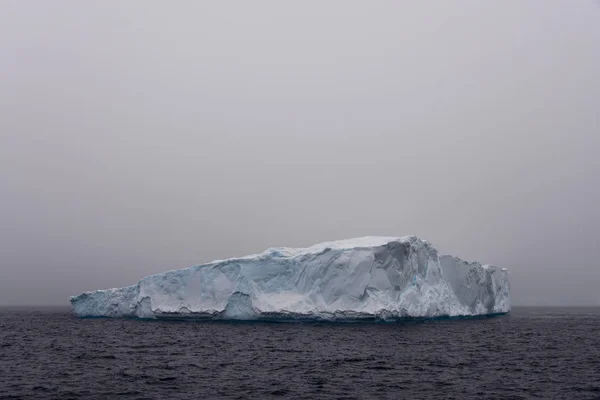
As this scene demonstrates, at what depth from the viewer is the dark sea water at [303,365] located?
43.1 feet

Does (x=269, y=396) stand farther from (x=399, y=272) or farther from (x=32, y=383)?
(x=399, y=272)

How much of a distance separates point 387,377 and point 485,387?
248 centimetres

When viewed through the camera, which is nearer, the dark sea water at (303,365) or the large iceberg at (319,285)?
A: the dark sea water at (303,365)

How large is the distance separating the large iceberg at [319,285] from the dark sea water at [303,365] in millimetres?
3451

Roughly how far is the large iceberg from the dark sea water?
3.45 meters

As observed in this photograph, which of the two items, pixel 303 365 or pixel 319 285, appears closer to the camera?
pixel 303 365

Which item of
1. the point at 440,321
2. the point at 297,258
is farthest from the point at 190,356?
the point at 440,321

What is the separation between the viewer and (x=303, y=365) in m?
16.9

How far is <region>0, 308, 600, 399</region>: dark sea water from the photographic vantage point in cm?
1313

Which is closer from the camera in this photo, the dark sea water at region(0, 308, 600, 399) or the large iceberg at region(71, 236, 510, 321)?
the dark sea water at region(0, 308, 600, 399)

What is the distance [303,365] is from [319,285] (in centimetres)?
1397

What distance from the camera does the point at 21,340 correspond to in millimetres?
25781

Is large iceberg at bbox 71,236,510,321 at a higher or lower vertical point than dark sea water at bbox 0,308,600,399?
higher

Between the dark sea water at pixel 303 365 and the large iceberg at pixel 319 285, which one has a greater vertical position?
the large iceberg at pixel 319 285
